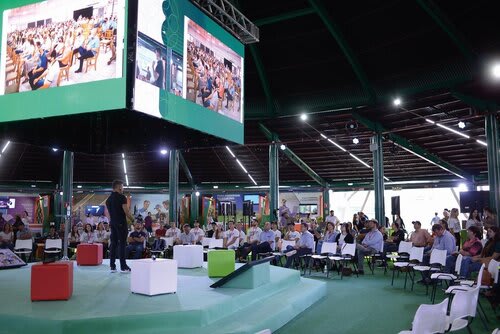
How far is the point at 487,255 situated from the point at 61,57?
26.9ft

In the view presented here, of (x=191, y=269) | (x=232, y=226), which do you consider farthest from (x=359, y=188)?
(x=191, y=269)

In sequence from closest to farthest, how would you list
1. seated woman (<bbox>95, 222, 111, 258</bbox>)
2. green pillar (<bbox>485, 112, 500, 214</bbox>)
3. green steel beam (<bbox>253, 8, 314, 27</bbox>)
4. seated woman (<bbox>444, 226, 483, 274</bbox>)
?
seated woman (<bbox>444, 226, 483, 274</bbox>) → green pillar (<bbox>485, 112, 500, 214</bbox>) → green steel beam (<bbox>253, 8, 314, 27</bbox>) → seated woman (<bbox>95, 222, 111, 258</bbox>)

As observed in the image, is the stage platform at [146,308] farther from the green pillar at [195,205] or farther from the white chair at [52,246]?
the green pillar at [195,205]

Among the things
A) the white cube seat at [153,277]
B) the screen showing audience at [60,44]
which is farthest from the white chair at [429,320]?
the screen showing audience at [60,44]

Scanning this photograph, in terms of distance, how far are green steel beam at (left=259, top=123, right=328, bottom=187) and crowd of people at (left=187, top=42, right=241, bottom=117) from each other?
10.0 meters

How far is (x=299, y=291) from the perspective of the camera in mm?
7926

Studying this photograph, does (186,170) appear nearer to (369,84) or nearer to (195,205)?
(195,205)

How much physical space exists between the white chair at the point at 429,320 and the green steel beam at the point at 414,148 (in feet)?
42.6

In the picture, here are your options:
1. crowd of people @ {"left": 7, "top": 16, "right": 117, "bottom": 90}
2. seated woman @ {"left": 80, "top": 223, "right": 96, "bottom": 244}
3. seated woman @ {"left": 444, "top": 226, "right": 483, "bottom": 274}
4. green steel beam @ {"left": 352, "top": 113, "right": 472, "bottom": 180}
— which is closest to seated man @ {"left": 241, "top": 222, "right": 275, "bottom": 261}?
seated woman @ {"left": 80, "top": 223, "right": 96, "bottom": 244}

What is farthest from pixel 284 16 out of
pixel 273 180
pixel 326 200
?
pixel 326 200

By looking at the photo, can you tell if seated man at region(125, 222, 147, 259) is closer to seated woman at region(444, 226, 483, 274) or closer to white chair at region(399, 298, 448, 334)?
seated woman at region(444, 226, 483, 274)

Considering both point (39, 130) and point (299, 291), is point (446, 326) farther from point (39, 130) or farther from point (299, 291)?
point (39, 130)

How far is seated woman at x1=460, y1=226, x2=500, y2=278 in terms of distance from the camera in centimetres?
773

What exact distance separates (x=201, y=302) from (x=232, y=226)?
817cm
